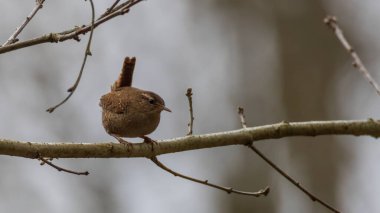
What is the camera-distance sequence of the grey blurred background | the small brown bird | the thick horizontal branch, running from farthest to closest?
the grey blurred background → the small brown bird → the thick horizontal branch

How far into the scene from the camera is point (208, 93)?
9.53 m

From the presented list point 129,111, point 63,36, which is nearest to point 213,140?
point 63,36

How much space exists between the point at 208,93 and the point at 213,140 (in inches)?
259

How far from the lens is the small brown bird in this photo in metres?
3.79

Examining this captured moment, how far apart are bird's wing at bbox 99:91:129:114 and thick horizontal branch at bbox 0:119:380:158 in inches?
33.2

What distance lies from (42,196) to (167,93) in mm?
2274

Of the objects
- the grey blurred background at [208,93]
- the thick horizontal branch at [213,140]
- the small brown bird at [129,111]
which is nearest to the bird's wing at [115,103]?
the small brown bird at [129,111]

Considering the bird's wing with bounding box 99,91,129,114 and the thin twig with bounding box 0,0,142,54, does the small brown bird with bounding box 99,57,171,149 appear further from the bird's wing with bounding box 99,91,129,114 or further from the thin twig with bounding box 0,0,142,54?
the thin twig with bounding box 0,0,142,54

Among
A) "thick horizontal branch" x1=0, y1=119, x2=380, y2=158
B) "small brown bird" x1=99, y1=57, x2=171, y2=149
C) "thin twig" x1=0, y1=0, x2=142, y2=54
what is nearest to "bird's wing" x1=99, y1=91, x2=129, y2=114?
"small brown bird" x1=99, y1=57, x2=171, y2=149

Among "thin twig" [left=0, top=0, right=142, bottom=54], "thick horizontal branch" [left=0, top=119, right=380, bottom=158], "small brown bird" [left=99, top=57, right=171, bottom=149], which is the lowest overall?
"thick horizontal branch" [left=0, top=119, right=380, bottom=158]

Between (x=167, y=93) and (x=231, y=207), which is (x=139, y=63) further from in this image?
(x=231, y=207)

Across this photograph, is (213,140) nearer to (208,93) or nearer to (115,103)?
(115,103)

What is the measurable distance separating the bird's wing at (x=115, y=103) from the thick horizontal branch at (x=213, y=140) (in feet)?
2.76

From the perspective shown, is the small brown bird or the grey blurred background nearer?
the small brown bird
